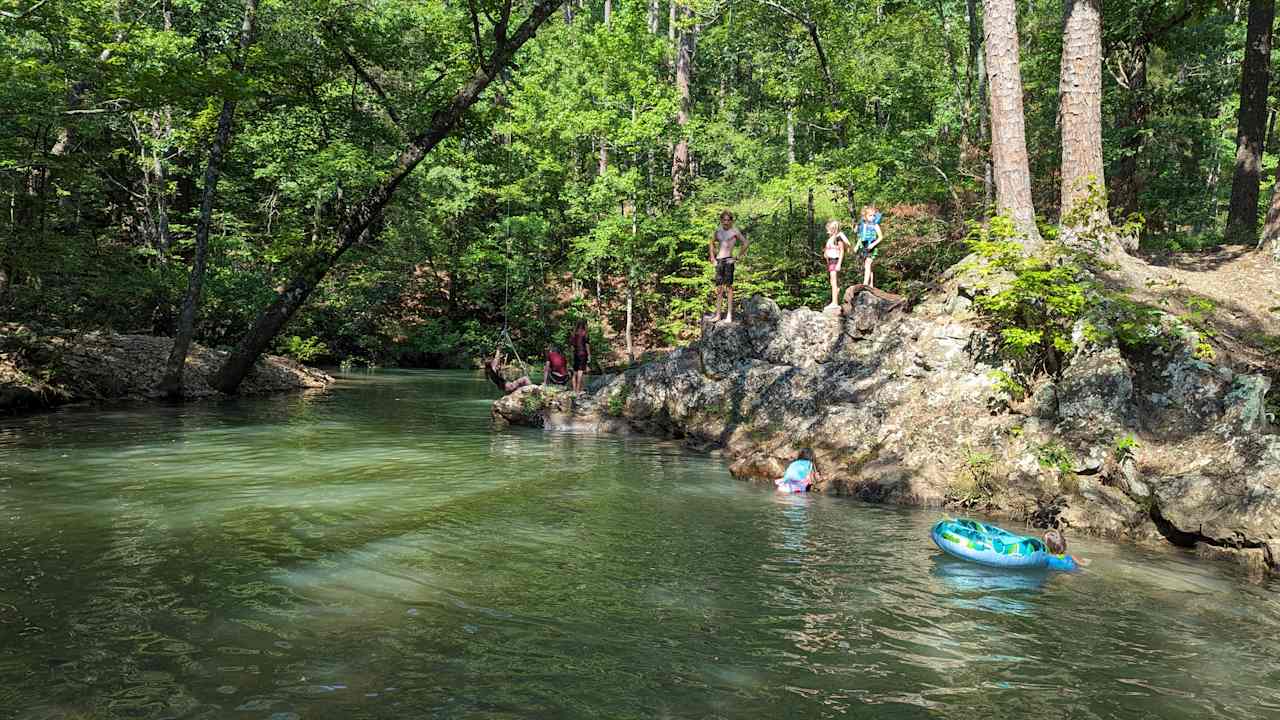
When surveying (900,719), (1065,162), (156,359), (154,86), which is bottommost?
(900,719)

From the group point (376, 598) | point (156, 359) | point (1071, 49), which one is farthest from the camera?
point (156, 359)

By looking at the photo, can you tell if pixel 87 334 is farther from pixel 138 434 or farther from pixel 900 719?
pixel 900 719

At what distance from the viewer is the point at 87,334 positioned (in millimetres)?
17422

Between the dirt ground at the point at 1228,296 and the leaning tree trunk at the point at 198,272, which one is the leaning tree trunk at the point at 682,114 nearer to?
the leaning tree trunk at the point at 198,272

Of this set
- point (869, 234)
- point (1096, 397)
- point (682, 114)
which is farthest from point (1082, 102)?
point (682, 114)

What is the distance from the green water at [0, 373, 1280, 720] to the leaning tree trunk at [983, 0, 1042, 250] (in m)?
6.52

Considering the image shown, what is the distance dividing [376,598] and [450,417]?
11970 millimetres

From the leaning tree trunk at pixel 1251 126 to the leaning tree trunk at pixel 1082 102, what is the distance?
6960 millimetres

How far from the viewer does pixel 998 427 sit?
971 centimetres

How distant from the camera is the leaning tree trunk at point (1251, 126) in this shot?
16.0 metres

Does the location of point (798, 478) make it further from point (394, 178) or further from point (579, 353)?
point (394, 178)

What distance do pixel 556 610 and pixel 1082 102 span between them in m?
12.0

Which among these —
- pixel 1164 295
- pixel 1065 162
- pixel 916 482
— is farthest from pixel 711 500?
pixel 1065 162

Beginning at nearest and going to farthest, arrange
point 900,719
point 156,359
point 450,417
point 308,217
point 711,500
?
point 900,719, point 711,500, point 450,417, point 156,359, point 308,217
